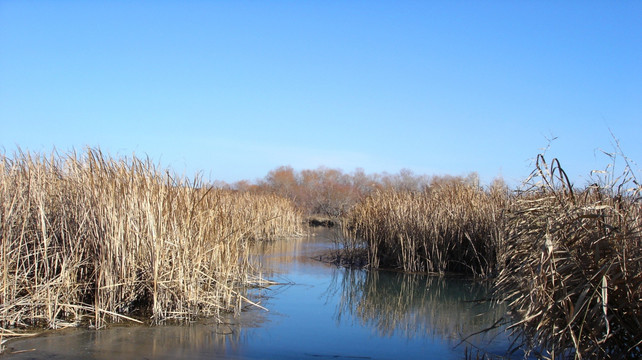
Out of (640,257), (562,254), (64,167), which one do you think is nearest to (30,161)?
(64,167)

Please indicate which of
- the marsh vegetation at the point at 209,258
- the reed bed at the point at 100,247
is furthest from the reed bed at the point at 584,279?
the reed bed at the point at 100,247

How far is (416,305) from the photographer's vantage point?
26.8 feet

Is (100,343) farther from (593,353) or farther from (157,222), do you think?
(593,353)

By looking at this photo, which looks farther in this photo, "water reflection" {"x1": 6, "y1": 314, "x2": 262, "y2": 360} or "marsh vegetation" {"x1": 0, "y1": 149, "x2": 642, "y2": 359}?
"water reflection" {"x1": 6, "y1": 314, "x2": 262, "y2": 360}

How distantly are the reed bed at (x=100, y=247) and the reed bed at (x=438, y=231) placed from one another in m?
5.14

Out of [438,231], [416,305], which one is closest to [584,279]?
[416,305]

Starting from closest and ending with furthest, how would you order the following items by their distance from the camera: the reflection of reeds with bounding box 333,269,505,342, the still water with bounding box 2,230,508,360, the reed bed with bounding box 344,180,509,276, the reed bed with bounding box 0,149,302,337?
1. the still water with bounding box 2,230,508,360
2. the reed bed with bounding box 0,149,302,337
3. the reflection of reeds with bounding box 333,269,505,342
4. the reed bed with bounding box 344,180,509,276

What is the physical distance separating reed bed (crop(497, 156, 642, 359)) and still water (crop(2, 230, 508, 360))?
94 centimetres

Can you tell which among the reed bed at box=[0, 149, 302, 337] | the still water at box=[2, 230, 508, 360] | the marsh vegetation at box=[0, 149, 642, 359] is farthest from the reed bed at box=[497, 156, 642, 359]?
the reed bed at box=[0, 149, 302, 337]

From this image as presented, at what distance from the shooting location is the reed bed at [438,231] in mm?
10242

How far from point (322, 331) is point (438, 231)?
4.91 m

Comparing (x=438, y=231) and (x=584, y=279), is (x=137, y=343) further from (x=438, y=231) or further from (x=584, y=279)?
(x=438, y=231)

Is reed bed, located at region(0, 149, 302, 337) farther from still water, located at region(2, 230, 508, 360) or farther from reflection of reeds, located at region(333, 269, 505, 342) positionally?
reflection of reeds, located at region(333, 269, 505, 342)

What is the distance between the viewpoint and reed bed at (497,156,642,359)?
163 inches
